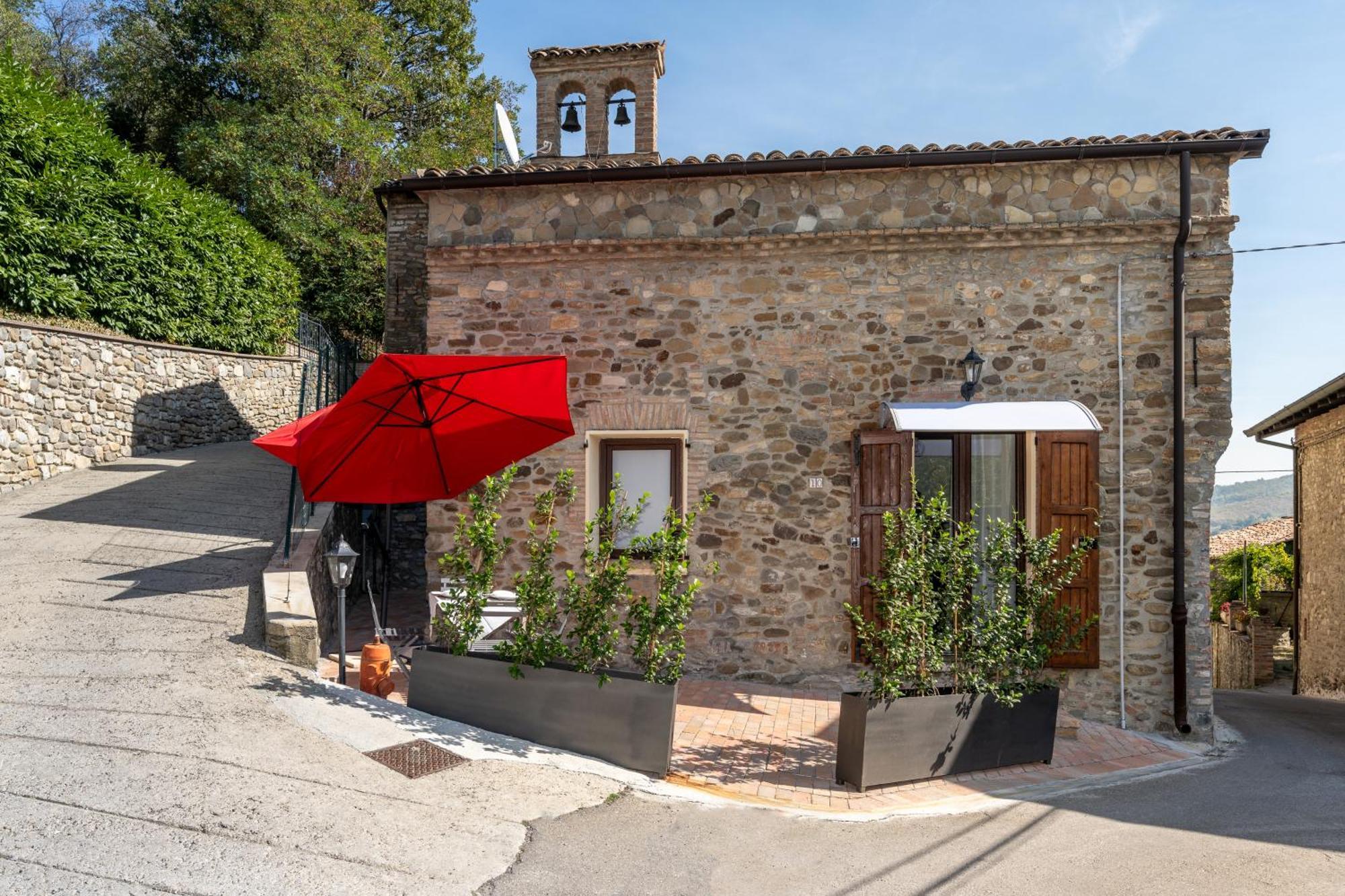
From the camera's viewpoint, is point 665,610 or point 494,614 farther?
point 494,614

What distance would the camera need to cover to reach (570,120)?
1213cm

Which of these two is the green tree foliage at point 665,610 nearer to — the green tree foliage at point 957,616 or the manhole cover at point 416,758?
the green tree foliage at point 957,616

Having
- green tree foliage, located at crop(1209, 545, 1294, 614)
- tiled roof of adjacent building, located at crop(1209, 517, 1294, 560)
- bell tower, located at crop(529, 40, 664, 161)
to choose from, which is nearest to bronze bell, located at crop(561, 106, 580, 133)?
bell tower, located at crop(529, 40, 664, 161)

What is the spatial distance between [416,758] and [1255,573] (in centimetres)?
2203

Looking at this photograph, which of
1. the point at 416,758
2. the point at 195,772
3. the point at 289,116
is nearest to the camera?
the point at 195,772

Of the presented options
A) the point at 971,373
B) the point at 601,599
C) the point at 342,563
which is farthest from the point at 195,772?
the point at 971,373

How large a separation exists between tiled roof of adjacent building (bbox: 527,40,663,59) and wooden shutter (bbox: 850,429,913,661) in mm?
7711

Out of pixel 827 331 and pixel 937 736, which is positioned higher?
pixel 827 331

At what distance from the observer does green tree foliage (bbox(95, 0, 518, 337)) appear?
65.7 feet

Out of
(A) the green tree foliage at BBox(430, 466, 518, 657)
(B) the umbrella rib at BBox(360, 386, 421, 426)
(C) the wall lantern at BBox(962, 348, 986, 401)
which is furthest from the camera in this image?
(C) the wall lantern at BBox(962, 348, 986, 401)

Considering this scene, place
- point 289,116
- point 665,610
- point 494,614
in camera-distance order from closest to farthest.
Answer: point 665,610
point 494,614
point 289,116

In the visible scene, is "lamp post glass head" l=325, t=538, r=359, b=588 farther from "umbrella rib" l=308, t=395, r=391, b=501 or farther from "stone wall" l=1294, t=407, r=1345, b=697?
"stone wall" l=1294, t=407, r=1345, b=697

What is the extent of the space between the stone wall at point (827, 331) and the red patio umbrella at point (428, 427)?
1.30 m

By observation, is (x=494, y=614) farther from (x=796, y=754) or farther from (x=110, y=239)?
(x=110, y=239)
